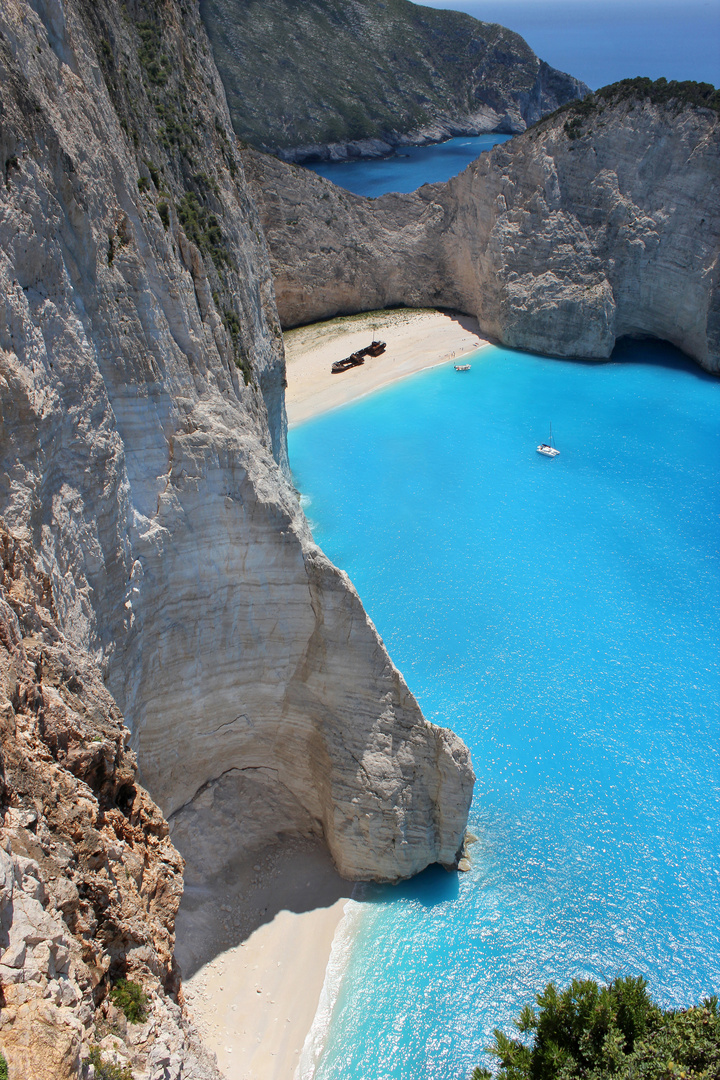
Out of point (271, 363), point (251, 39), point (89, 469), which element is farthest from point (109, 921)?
point (251, 39)

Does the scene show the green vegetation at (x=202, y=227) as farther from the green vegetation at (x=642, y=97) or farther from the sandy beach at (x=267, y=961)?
the green vegetation at (x=642, y=97)

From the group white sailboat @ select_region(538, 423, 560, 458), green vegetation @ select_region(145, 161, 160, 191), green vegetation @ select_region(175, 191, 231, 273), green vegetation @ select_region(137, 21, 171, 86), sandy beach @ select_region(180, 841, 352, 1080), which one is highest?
green vegetation @ select_region(137, 21, 171, 86)

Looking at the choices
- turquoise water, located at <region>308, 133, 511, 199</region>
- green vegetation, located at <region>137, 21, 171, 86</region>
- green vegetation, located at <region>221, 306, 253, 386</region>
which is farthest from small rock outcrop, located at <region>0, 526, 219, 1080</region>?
turquoise water, located at <region>308, 133, 511, 199</region>

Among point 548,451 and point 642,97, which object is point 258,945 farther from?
point 642,97

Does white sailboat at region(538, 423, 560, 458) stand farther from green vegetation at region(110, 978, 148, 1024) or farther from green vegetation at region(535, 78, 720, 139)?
green vegetation at region(110, 978, 148, 1024)

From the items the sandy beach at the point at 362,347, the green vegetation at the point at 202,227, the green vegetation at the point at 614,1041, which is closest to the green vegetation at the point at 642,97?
the sandy beach at the point at 362,347
